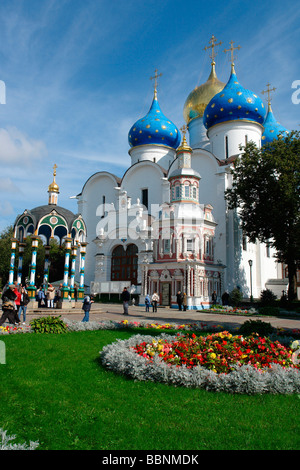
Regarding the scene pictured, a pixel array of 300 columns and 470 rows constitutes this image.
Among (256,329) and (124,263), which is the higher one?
(124,263)

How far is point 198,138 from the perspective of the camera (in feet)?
110

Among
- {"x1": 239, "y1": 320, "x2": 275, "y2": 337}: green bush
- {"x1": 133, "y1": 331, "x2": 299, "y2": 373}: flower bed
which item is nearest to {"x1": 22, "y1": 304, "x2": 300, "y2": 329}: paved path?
{"x1": 239, "y1": 320, "x2": 275, "y2": 337}: green bush

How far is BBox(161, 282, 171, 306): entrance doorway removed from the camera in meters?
22.0

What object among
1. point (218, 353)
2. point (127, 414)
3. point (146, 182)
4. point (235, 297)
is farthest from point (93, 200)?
point (127, 414)

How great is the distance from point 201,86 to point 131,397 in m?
34.0

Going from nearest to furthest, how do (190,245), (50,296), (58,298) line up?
(50,296) < (58,298) < (190,245)

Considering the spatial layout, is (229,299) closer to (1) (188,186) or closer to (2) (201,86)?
(1) (188,186)

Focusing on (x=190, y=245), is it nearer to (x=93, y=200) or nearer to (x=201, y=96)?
(x=93, y=200)

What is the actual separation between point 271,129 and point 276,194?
681 inches

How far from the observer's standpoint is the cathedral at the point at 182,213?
2239 centimetres

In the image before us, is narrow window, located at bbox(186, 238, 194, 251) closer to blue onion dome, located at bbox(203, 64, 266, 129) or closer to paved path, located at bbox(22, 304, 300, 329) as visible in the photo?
paved path, located at bbox(22, 304, 300, 329)

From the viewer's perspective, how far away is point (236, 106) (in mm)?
27469

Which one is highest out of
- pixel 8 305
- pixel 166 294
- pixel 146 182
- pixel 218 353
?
pixel 146 182
